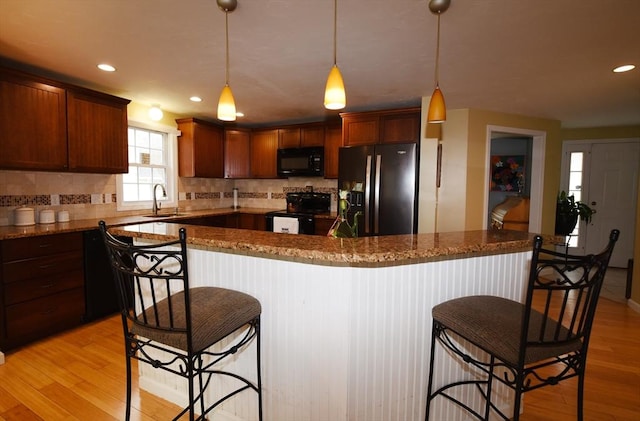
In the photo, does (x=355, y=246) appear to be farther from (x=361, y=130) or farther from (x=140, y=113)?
(x=140, y=113)

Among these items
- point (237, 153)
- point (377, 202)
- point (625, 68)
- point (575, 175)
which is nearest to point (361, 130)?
point (377, 202)

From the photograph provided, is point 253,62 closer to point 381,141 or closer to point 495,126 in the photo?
point 381,141

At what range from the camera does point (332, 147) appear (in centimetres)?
451

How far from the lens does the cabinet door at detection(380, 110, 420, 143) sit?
3682 mm

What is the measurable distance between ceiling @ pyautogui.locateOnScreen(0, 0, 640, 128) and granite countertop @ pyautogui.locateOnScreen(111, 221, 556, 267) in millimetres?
1285

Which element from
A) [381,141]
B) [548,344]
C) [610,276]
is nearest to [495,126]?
[381,141]

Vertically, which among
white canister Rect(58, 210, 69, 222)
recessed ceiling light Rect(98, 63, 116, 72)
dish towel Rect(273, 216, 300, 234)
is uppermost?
recessed ceiling light Rect(98, 63, 116, 72)

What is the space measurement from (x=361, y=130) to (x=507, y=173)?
314 centimetres

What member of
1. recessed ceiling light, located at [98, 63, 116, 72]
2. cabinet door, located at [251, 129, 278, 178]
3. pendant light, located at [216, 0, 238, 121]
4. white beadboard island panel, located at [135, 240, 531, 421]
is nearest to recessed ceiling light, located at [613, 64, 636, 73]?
white beadboard island panel, located at [135, 240, 531, 421]

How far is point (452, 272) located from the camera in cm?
152

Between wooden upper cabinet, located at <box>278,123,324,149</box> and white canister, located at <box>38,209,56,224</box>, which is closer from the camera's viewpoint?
white canister, located at <box>38,209,56,224</box>

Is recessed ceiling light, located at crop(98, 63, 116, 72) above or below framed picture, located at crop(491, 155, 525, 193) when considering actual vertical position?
above

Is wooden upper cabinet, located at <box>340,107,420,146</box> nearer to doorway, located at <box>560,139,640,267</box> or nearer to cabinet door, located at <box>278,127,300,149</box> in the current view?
cabinet door, located at <box>278,127,300,149</box>

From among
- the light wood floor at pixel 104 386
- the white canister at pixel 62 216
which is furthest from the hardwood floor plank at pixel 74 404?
the white canister at pixel 62 216
